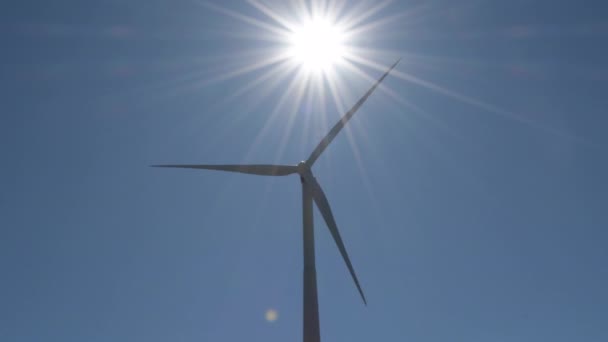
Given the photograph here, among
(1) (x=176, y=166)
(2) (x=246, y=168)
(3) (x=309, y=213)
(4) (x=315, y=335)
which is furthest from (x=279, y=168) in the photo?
(4) (x=315, y=335)

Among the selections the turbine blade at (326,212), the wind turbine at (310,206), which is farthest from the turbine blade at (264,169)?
the turbine blade at (326,212)

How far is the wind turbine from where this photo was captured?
84.8 feet

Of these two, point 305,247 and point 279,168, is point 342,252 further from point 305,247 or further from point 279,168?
point 279,168

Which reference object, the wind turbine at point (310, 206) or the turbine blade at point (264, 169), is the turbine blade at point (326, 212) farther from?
the turbine blade at point (264, 169)

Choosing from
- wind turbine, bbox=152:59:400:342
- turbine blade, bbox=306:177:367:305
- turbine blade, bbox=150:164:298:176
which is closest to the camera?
wind turbine, bbox=152:59:400:342

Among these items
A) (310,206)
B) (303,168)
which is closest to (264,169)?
(303,168)

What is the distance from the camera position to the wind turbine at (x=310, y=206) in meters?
25.9

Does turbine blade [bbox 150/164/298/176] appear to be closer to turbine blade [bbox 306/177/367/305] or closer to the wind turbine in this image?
the wind turbine

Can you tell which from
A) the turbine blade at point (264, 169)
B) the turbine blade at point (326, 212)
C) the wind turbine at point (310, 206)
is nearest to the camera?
the wind turbine at point (310, 206)

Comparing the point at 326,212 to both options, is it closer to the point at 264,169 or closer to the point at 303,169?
the point at 303,169

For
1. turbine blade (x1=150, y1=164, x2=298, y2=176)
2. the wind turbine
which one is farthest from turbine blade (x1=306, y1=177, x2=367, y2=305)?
turbine blade (x1=150, y1=164, x2=298, y2=176)

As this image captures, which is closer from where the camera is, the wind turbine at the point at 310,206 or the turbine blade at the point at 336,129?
the wind turbine at the point at 310,206

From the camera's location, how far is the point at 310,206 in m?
31.0

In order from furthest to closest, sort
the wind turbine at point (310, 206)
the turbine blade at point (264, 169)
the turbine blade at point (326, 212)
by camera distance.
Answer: the turbine blade at point (264, 169) < the turbine blade at point (326, 212) < the wind turbine at point (310, 206)
